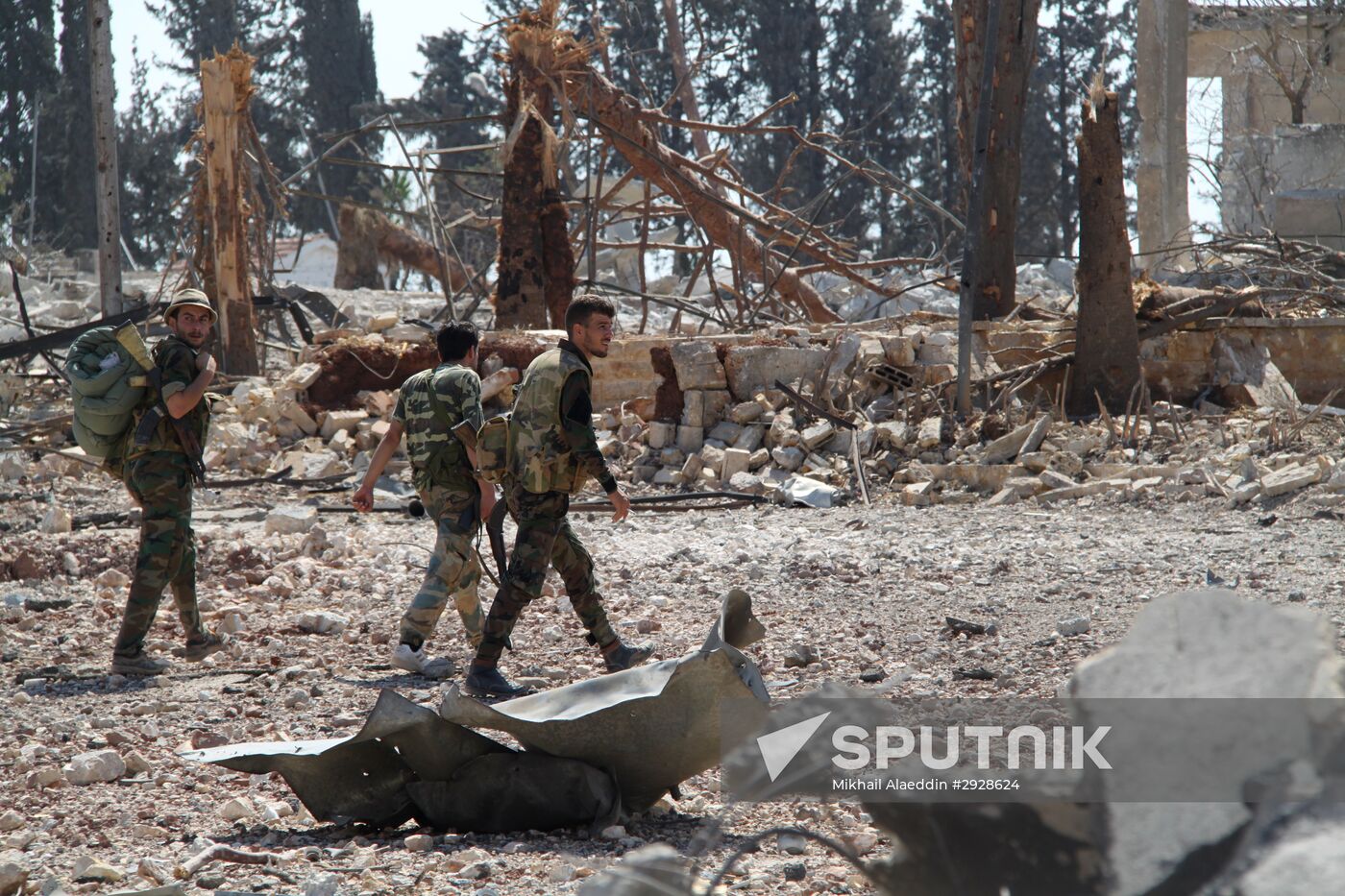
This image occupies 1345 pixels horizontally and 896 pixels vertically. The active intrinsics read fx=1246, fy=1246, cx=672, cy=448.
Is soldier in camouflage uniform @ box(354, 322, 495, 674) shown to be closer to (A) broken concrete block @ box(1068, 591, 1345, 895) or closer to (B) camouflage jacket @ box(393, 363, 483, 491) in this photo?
(B) camouflage jacket @ box(393, 363, 483, 491)

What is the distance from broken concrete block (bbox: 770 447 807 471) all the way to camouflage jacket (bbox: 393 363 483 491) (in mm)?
4919

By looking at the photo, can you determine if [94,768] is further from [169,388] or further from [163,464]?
[169,388]

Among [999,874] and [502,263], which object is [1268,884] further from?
[502,263]

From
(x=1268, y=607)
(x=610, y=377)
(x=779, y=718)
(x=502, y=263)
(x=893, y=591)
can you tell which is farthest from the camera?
(x=502, y=263)

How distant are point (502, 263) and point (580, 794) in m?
9.83

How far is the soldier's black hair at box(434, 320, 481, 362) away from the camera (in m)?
5.16

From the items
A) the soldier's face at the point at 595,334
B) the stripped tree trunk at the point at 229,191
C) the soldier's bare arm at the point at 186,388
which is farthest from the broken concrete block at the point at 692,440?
the soldier's face at the point at 595,334

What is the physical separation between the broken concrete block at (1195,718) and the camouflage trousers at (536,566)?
3159 mm

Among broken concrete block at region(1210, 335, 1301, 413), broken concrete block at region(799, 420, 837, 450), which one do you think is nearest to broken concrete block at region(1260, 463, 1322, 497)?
broken concrete block at region(1210, 335, 1301, 413)

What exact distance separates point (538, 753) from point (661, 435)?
743cm

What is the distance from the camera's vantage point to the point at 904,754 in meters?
2.19

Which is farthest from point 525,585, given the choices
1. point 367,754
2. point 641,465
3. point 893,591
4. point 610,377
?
point 610,377

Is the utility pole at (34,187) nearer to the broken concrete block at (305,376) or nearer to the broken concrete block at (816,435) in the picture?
the broken concrete block at (305,376)

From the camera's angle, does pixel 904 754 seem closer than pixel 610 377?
Yes
